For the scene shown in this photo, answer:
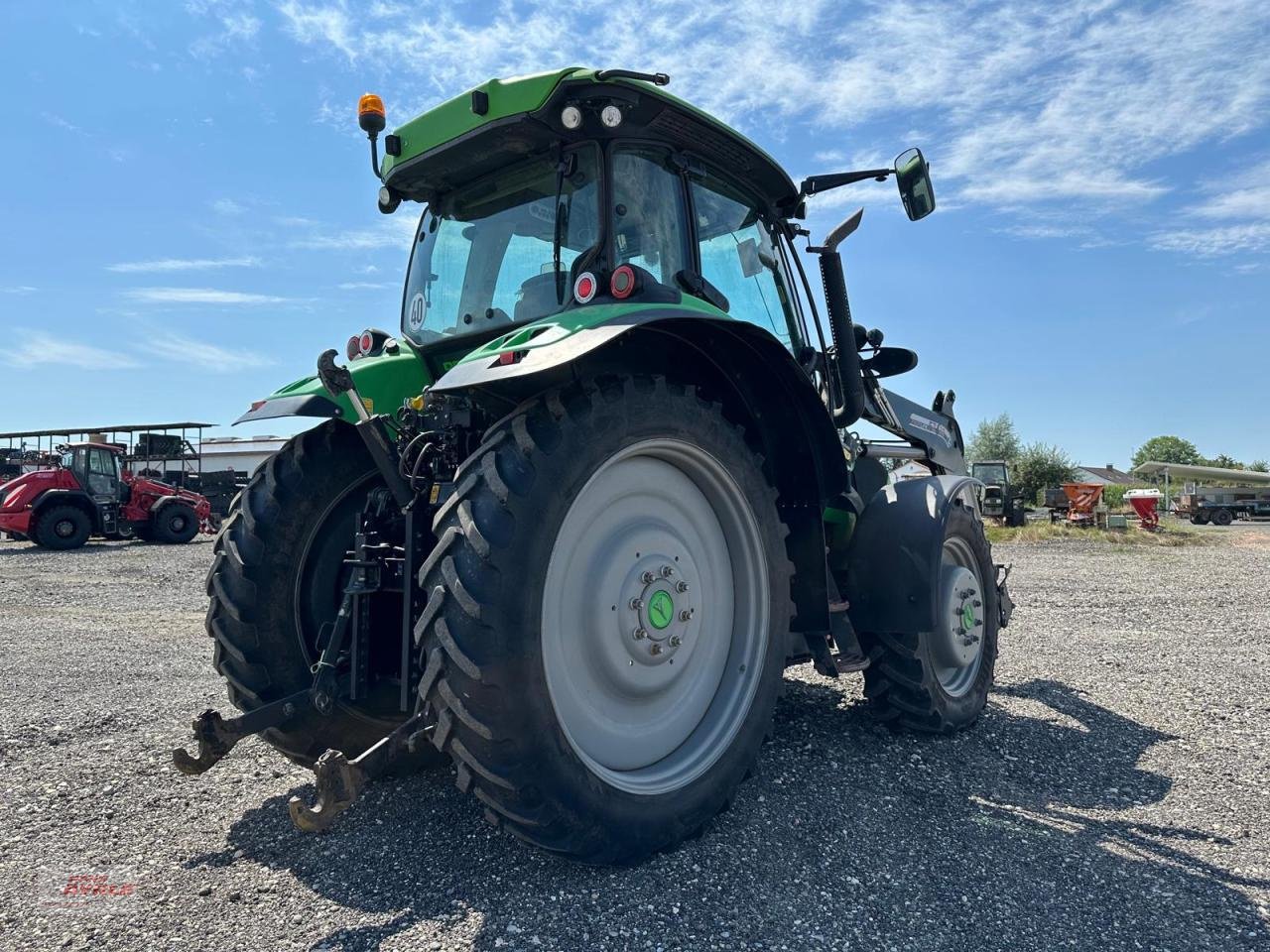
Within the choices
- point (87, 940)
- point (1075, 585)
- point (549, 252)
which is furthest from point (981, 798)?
point (1075, 585)

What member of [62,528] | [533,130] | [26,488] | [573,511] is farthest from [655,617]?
[26,488]

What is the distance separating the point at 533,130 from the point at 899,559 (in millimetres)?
2474

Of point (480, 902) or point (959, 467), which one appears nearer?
point (480, 902)

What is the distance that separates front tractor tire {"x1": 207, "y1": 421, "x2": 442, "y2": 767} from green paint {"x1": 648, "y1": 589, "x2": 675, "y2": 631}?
0.96 meters

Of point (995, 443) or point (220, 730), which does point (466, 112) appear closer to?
point (220, 730)

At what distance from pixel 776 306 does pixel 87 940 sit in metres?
3.57

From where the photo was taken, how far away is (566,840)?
242 cm

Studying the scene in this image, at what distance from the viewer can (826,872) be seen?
2.70m

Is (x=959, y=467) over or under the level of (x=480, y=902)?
over

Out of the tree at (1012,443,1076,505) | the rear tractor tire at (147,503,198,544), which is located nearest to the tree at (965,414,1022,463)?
the tree at (1012,443,1076,505)

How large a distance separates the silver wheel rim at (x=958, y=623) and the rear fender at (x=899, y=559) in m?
0.33

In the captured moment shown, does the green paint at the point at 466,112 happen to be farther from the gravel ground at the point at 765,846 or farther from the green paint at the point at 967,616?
the green paint at the point at 967,616

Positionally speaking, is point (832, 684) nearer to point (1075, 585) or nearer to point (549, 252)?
point (549, 252)

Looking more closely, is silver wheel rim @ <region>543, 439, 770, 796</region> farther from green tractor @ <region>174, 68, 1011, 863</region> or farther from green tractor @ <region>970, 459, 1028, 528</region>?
green tractor @ <region>970, 459, 1028, 528</region>
